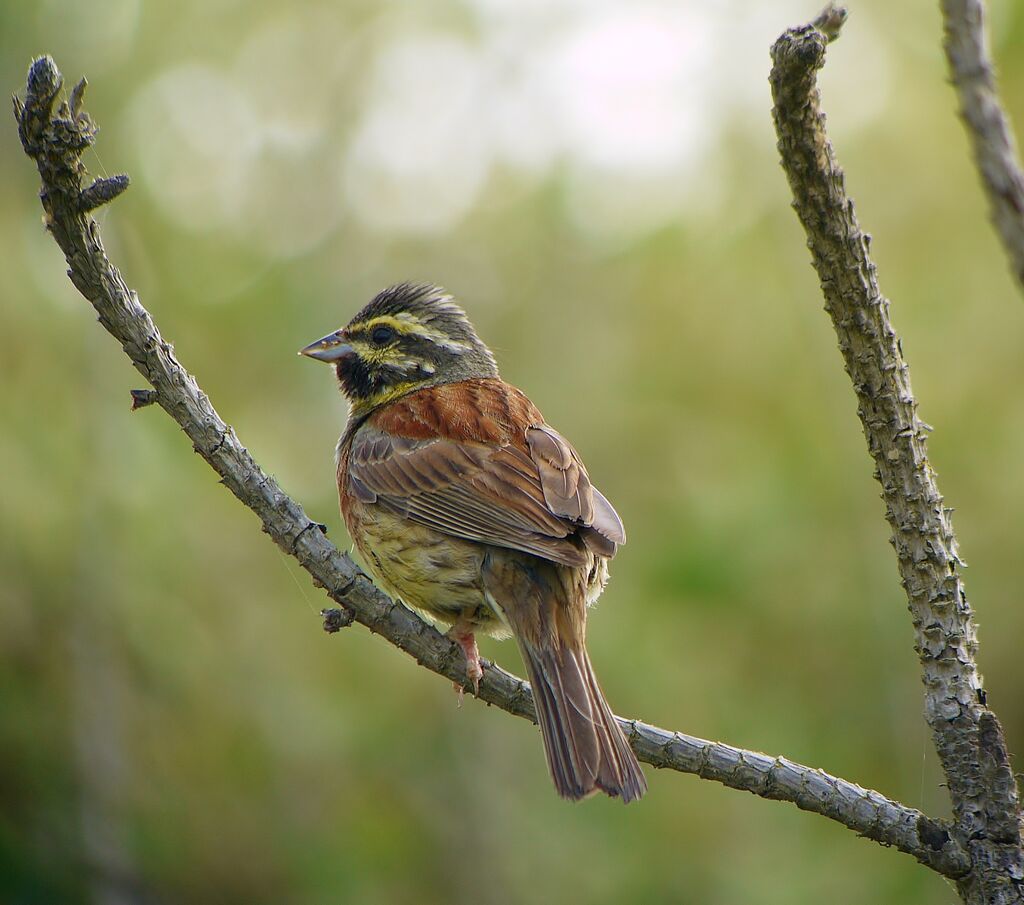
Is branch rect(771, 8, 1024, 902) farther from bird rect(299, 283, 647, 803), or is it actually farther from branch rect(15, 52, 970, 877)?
bird rect(299, 283, 647, 803)

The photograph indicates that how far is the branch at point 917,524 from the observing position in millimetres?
2625

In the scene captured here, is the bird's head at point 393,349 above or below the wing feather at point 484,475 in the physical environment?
above

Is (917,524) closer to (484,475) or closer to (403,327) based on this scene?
(484,475)

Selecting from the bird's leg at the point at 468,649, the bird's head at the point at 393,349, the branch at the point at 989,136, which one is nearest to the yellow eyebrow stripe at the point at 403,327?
the bird's head at the point at 393,349

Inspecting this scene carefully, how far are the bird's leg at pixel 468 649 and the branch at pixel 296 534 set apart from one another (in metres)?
0.04

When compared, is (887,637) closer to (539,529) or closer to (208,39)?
(539,529)

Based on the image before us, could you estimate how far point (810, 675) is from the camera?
7.82 metres

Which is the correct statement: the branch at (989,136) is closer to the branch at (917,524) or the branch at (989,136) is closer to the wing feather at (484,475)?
the branch at (917,524)

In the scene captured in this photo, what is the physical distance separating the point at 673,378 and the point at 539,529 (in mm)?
5098

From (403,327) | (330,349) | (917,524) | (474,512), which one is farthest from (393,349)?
(917,524)

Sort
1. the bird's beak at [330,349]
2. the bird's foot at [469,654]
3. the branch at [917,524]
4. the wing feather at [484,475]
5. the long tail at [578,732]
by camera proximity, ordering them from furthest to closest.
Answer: the bird's beak at [330,349], the wing feather at [484,475], the bird's foot at [469,654], the long tail at [578,732], the branch at [917,524]

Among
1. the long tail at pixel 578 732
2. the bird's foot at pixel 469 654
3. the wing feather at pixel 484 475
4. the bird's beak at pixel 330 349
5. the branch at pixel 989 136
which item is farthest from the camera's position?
the bird's beak at pixel 330 349

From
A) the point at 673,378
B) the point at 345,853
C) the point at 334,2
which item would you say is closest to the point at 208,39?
the point at 334,2

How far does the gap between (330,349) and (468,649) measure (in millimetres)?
2039
